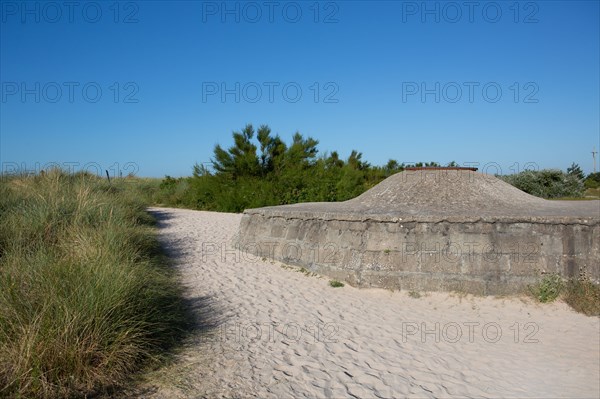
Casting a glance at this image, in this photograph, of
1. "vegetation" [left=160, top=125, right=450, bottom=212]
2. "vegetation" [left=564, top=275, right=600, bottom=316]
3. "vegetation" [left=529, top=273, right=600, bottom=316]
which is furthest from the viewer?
"vegetation" [left=160, top=125, right=450, bottom=212]

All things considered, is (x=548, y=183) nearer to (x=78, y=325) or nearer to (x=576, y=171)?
(x=576, y=171)

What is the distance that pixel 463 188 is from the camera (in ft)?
26.3

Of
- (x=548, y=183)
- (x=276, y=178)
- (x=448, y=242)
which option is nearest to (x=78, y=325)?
(x=448, y=242)

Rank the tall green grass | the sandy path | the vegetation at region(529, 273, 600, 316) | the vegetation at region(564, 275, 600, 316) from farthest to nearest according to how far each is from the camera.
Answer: the vegetation at region(529, 273, 600, 316) → the vegetation at region(564, 275, 600, 316) → the sandy path → the tall green grass

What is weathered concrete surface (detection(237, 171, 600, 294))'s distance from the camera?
6.18 m

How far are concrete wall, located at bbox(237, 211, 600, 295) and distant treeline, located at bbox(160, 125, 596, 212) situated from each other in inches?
300

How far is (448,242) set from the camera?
6.47 m

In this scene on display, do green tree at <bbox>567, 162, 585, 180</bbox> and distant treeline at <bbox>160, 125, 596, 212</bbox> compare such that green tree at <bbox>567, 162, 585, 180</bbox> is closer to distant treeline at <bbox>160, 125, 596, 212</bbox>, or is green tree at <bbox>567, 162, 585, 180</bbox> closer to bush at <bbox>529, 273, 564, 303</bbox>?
distant treeline at <bbox>160, 125, 596, 212</bbox>

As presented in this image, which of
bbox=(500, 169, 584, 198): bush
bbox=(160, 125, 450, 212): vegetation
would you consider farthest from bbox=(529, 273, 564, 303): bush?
bbox=(500, 169, 584, 198): bush

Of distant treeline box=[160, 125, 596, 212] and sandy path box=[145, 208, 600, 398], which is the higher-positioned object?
distant treeline box=[160, 125, 596, 212]

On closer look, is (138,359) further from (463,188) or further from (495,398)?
(463,188)

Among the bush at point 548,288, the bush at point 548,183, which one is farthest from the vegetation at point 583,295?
the bush at point 548,183

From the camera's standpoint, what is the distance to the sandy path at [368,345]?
3.58 meters

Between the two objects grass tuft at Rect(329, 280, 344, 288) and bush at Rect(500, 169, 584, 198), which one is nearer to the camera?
grass tuft at Rect(329, 280, 344, 288)
